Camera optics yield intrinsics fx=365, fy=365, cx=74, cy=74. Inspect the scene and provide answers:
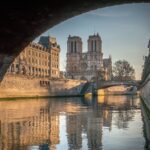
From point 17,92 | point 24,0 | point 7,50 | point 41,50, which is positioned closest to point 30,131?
point 7,50

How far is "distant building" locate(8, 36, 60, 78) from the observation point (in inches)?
3597

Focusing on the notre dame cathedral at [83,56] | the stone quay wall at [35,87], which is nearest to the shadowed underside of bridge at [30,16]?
the stone quay wall at [35,87]

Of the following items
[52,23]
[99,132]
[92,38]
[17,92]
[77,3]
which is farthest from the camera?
[92,38]

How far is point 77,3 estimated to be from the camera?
19.5ft

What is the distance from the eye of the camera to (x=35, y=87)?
81.1m

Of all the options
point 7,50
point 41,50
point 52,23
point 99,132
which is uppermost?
point 41,50

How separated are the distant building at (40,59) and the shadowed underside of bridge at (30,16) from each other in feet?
268

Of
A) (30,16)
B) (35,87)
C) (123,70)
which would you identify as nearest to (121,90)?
(123,70)

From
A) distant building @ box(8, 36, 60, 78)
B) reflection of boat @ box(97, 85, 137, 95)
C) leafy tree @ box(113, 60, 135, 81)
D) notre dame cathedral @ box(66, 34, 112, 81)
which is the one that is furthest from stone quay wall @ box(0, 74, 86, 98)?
notre dame cathedral @ box(66, 34, 112, 81)

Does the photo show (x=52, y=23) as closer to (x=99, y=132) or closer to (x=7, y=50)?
(x=7, y=50)

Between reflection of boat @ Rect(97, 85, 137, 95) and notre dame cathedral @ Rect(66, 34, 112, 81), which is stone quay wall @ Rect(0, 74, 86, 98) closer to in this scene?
reflection of boat @ Rect(97, 85, 137, 95)

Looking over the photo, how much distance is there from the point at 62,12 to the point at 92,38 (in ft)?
494

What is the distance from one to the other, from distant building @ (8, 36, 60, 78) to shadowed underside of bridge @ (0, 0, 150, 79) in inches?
3218

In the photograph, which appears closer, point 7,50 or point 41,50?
point 7,50
